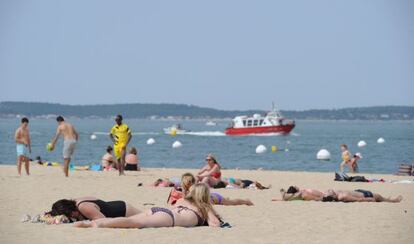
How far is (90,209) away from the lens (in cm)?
1015

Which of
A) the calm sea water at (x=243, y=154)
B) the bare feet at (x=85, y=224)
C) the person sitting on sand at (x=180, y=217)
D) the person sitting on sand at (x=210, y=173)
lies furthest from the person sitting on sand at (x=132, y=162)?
the calm sea water at (x=243, y=154)

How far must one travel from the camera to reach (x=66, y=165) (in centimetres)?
1952

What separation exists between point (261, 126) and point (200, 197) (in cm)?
8108

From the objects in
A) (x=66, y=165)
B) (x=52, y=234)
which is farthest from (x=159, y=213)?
(x=66, y=165)

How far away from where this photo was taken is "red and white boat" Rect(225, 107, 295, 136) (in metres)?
90.9

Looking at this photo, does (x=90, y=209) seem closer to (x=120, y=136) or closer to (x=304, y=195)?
(x=304, y=195)

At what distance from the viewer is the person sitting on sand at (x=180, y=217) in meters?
9.80

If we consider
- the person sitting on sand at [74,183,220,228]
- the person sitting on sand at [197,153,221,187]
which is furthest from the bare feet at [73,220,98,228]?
the person sitting on sand at [197,153,221,187]

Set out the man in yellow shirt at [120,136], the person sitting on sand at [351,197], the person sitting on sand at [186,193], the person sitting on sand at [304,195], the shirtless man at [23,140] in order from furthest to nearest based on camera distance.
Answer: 1. the man in yellow shirt at [120,136]
2. the shirtless man at [23,140]
3. the person sitting on sand at [304,195]
4. the person sitting on sand at [351,197]
5. the person sitting on sand at [186,193]

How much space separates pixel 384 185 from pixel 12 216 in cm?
1023

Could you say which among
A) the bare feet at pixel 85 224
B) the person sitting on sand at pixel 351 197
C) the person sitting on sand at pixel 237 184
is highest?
the bare feet at pixel 85 224

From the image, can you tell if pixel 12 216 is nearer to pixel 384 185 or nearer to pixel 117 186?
pixel 117 186

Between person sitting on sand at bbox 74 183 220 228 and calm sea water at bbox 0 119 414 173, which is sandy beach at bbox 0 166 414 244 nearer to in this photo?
person sitting on sand at bbox 74 183 220 228

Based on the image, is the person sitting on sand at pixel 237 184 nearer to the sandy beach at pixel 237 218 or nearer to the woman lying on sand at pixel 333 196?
the sandy beach at pixel 237 218
